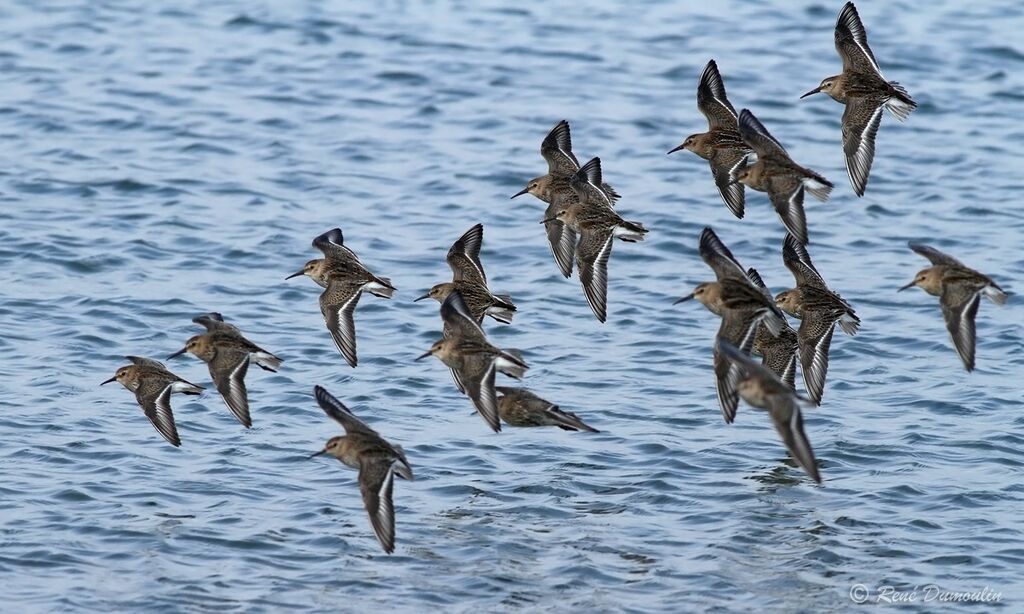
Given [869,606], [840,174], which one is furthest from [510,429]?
[840,174]

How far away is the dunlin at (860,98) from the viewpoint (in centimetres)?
1199

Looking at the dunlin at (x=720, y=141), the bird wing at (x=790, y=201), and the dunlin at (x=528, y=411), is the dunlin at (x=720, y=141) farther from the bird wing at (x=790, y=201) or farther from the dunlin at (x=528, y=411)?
the dunlin at (x=528, y=411)

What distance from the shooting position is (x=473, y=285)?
12.0 m

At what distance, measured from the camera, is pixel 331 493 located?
11.4m

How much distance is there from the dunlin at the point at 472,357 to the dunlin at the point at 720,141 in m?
2.41

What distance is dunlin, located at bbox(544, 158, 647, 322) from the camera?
472 inches

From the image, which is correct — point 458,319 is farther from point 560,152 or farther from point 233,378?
point 560,152

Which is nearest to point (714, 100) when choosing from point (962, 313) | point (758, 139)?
point (758, 139)

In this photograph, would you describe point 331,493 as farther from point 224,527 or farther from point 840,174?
point 840,174

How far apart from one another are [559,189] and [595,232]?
1.23 m

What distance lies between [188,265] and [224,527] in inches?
226

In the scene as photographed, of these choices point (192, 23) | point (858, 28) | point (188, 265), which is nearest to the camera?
point (858, 28)

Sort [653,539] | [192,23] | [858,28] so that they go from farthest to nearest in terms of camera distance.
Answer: [192,23] → [858,28] → [653,539]

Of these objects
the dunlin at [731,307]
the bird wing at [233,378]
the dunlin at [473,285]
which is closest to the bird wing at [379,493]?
the bird wing at [233,378]
